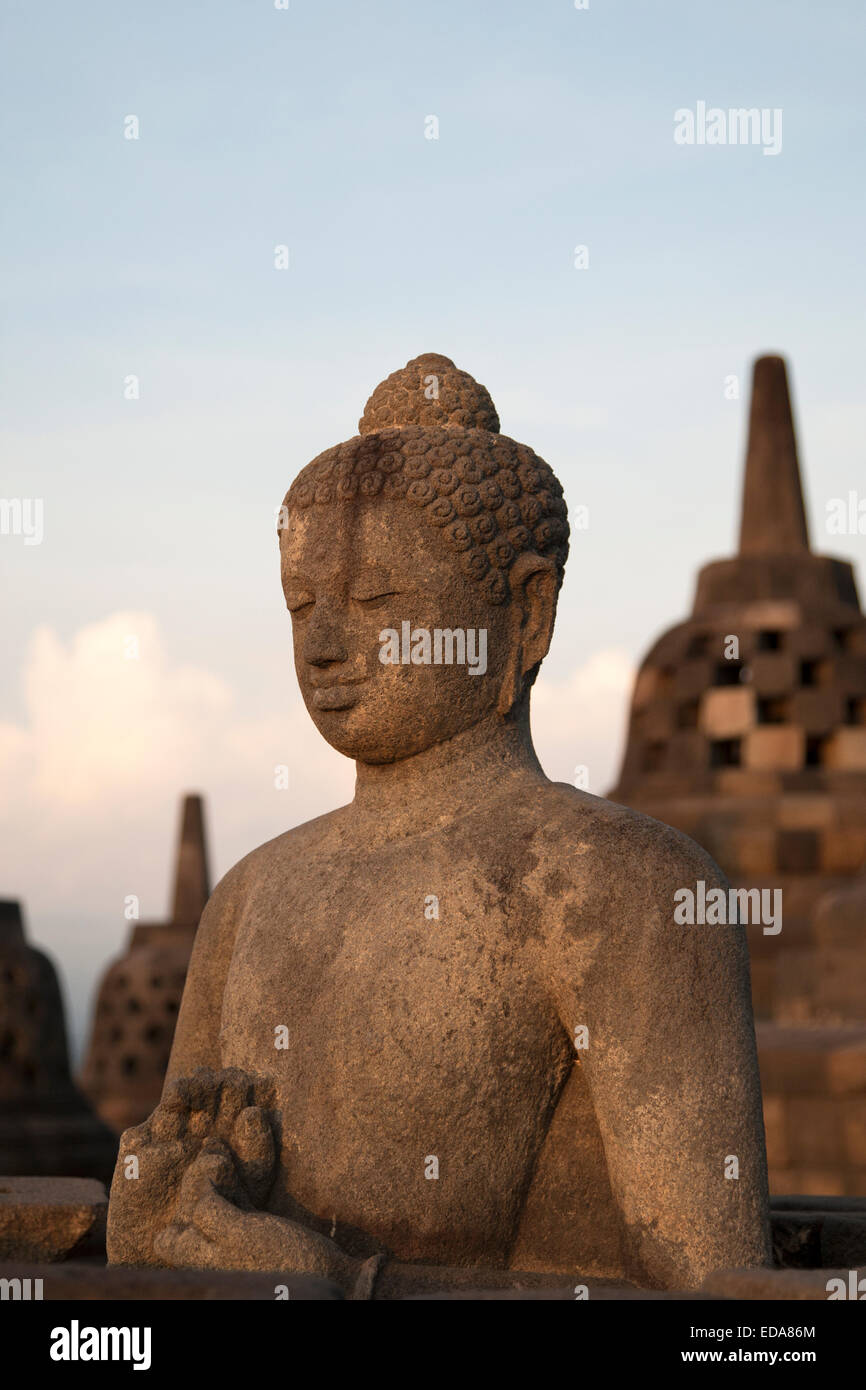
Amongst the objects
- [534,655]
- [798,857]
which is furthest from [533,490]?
[798,857]

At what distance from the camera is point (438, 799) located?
459 centimetres

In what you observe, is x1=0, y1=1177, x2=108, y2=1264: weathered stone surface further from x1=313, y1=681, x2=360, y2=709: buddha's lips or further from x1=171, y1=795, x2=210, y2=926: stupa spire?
x1=171, y1=795, x2=210, y2=926: stupa spire

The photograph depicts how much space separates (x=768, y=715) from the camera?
18547 millimetres

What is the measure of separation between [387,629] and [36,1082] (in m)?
13.0

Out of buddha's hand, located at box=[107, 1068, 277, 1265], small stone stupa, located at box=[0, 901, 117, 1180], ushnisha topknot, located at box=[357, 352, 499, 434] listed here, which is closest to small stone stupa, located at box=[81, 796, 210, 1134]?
small stone stupa, located at box=[0, 901, 117, 1180]

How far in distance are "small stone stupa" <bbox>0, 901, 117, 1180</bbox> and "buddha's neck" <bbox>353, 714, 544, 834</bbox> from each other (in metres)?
11.6

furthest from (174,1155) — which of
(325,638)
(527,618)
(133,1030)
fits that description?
(133,1030)

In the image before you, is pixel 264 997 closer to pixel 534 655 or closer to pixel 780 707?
pixel 534 655

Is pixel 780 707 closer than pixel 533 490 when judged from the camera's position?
No

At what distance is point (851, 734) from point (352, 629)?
47.4 ft

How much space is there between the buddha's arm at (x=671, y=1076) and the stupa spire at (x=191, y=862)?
1136 inches

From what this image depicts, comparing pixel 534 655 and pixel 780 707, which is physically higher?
pixel 780 707

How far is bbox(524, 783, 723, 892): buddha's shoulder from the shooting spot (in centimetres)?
418
